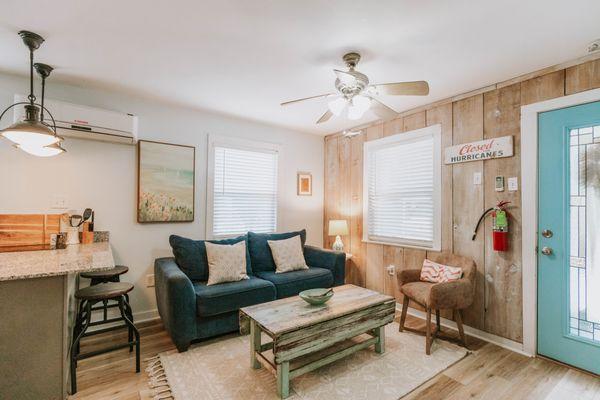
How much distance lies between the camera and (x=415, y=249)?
3453 mm

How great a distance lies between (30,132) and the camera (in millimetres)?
1865

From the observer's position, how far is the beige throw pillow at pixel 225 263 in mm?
2977

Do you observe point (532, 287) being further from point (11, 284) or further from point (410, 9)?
point (11, 284)

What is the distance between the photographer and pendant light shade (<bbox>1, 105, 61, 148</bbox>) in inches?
72.9

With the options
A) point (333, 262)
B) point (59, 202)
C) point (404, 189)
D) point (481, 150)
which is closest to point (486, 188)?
point (481, 150)

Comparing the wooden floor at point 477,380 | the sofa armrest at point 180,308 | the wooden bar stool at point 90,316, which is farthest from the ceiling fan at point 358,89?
the wooden floor at point 477,380

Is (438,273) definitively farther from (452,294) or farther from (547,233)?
(547,233)

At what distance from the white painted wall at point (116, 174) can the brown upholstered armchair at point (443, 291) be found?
2.52 metres

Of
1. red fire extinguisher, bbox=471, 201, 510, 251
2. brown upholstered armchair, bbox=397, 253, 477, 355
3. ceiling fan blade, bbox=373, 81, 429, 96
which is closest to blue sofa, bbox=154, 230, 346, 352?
brown upholstered armchair, bbox=397, 253, 477, 355

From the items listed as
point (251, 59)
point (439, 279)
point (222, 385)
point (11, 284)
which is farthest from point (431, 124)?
point (11, 284)

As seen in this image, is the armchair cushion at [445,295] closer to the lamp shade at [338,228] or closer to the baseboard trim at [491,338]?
the baseboard trim at [491,338]

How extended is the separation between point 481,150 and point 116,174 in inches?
150

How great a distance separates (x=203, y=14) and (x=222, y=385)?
99.5 inches

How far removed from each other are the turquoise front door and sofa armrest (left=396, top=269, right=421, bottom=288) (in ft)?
3.32
